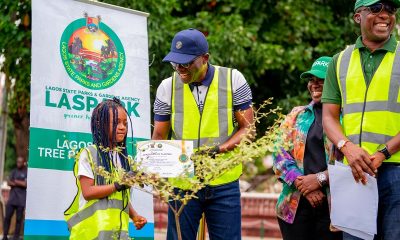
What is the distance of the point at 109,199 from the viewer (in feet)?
18.9

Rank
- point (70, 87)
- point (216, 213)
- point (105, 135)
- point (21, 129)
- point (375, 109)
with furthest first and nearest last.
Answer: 1. point (21, 129)
2. point (70, 87)
3. point (216, 213)
4. point (105, 135)
5. point (375, 109)

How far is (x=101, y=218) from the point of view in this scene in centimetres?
573

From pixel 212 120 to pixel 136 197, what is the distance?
145 cm

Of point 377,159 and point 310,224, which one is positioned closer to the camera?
point 377,159

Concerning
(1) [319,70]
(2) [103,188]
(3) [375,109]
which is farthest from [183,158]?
(1) [319,70]

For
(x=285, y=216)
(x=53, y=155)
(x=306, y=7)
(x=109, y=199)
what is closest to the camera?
(x=109, y=199)

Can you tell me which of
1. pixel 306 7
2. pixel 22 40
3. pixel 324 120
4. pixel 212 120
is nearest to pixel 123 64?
pixel 212 120

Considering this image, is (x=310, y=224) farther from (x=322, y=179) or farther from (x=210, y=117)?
(x=210, y=117)

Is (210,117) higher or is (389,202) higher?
(210,117)

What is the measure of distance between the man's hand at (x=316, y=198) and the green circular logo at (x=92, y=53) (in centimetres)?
211

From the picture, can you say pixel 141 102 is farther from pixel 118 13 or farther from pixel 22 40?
pixel 22 40

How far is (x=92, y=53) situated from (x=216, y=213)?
6.41ft

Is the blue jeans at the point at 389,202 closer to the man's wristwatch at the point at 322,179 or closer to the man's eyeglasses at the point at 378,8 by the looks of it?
the man's eyeglasses at the point at 378,8

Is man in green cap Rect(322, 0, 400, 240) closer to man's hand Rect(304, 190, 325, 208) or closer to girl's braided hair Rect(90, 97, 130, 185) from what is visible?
man's hand Rect(304, 190, 325, 208)
